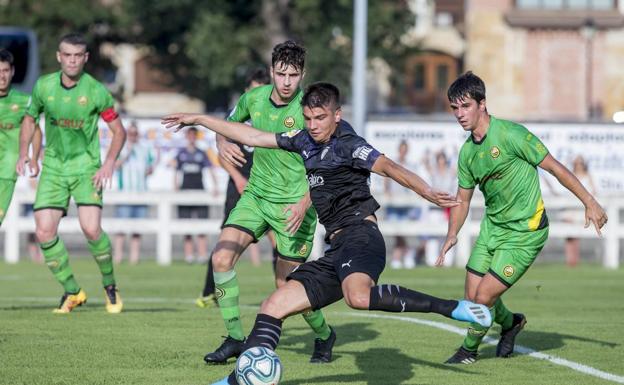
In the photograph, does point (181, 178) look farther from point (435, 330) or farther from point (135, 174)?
point (435, 330)

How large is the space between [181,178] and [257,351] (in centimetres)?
1483

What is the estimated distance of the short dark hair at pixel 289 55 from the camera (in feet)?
33.6

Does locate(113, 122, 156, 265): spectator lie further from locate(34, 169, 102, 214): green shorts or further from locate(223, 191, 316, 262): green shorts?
locate(223, 191, 316, 262): green shorts

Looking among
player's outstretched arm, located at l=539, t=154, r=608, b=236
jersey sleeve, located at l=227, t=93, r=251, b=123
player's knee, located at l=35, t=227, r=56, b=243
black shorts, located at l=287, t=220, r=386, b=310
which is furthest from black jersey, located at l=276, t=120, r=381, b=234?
player's knee, located at l=35, t=227, r=56, b=243

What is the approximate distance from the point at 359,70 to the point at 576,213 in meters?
4.32

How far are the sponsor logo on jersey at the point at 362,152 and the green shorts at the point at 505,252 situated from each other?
1.97m

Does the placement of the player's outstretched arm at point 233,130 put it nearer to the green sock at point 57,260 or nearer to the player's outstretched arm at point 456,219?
the player's outstretched arm at point 456,219

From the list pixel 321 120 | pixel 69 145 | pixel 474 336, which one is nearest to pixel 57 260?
pixel 69 145

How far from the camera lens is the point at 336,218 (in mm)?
9375

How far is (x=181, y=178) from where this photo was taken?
23.3 m

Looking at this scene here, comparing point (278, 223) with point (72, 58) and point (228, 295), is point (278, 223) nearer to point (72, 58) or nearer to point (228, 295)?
point (228, 295)

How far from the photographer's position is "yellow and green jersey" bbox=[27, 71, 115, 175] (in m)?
13.3

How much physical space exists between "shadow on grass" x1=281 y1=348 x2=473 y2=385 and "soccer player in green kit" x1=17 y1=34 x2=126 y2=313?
11.1 ft

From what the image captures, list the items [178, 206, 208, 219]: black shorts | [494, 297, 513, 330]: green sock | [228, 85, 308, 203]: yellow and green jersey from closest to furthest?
[228, 85, 308, 203]: yellow and green jersey < [494, 297, 513, 330]: green sock < [178, 206, 208, 219]: black shorts
